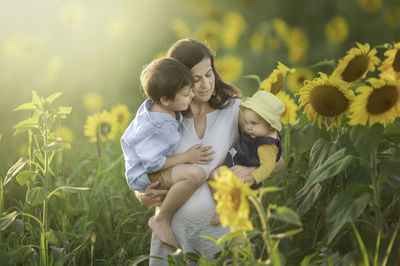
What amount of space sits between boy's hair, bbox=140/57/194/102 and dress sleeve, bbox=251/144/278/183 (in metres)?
0.35

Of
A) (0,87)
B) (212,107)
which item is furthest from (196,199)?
(0,87)

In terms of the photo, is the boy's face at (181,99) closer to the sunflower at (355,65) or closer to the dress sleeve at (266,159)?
the dress sleeve at (266,159)

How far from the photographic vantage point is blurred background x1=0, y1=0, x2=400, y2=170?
4.45 meters

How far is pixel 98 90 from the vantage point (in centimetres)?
495

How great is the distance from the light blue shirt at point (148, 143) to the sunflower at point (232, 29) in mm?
3387

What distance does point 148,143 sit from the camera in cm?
203

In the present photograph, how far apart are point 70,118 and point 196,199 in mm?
2829

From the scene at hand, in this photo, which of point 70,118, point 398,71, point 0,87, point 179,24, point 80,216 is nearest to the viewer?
point 398,71

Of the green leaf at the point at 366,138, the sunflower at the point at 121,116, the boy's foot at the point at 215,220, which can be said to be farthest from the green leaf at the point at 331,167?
the sunflower at the point at 121,116

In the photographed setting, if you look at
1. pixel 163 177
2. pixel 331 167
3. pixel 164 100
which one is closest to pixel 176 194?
pixel 163 177

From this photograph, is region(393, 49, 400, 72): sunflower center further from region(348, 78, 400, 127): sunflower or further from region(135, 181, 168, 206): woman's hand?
region(135, 181, 168, 206): woman's hand

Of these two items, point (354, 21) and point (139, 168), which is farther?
point (354, 21)

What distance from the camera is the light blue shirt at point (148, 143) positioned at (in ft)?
6.63

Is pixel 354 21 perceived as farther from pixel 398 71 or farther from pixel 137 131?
pixel 137 131
